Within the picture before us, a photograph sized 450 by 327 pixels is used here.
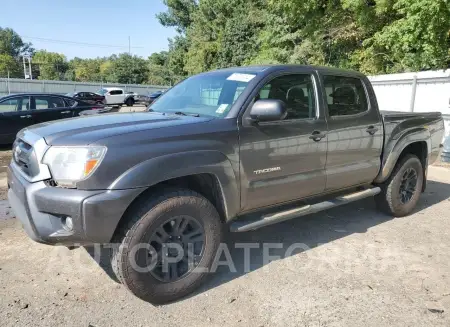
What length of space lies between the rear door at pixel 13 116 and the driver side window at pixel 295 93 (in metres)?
8.74

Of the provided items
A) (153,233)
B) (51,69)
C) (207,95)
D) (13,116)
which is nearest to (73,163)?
(153,233)

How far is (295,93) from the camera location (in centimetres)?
400

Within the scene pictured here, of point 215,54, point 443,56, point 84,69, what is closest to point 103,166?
point 443,56

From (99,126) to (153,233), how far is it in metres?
0.95

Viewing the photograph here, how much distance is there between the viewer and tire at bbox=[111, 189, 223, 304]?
2912mm

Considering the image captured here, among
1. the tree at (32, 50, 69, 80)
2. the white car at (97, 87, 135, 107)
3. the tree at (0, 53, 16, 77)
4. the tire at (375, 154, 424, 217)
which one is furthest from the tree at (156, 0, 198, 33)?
the tree at (0, 53, 16, 77)

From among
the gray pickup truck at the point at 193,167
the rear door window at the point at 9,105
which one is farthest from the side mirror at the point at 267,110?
the rear door window at the point at 9,105

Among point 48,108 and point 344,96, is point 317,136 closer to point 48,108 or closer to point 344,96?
point 344,96

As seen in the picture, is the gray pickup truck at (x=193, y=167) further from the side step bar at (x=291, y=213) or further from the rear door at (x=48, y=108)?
the rear door at (x=48, y=108)

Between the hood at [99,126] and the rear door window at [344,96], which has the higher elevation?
the rear door window at [344,96]

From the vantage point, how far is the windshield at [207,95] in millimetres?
3623

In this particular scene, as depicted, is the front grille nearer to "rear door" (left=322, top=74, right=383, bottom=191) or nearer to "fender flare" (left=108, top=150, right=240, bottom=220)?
"fender flare" (left=108, top=150, right=240, bottom=220)

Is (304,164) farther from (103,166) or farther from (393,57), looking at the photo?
(393,57)

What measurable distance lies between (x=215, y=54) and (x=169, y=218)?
38.3 metres
